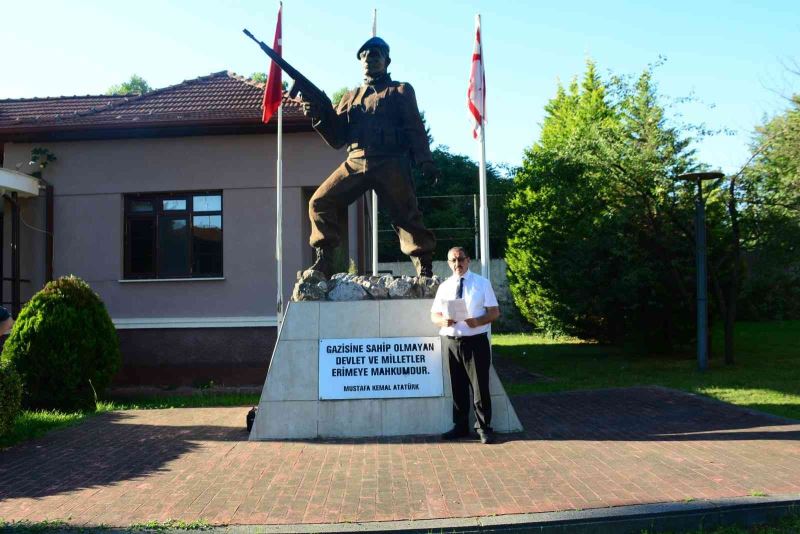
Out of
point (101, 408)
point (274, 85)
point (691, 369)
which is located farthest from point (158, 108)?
point (691, 369)

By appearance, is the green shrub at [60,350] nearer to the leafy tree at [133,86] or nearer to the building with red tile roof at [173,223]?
the building with red tile roof at [173,223]

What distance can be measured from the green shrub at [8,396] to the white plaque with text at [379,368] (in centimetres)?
322

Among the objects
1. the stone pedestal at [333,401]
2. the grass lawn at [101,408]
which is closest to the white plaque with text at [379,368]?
the stone pedestal at [333,401]

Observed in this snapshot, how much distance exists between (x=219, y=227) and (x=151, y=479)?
909 cm

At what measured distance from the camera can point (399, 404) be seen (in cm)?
769

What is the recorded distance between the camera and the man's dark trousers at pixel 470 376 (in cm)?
719

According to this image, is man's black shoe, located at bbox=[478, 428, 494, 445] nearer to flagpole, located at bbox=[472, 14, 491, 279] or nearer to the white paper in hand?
the white paper in hand

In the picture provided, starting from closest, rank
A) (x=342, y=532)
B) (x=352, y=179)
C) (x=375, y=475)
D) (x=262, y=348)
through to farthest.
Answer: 1. (x=342, y=532)
2. (x=375, y=475)
3. (x=352, y=179)
4. (x=262, y=348)

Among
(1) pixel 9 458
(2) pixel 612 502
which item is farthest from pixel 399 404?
(1) pixel 9 458

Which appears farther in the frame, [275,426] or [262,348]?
[262,348]

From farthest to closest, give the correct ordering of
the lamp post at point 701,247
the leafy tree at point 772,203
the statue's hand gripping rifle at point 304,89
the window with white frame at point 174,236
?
the window with white frame at point 174,236
the lamp post at point 701,247
the leafy tree at point 772,203
the statue's hand gripping rifle at point 304,89

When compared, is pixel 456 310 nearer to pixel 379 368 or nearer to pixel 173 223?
pixel 379 368

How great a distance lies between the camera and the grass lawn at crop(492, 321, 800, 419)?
11141mm

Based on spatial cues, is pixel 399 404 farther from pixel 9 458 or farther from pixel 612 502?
pixel 9 458
